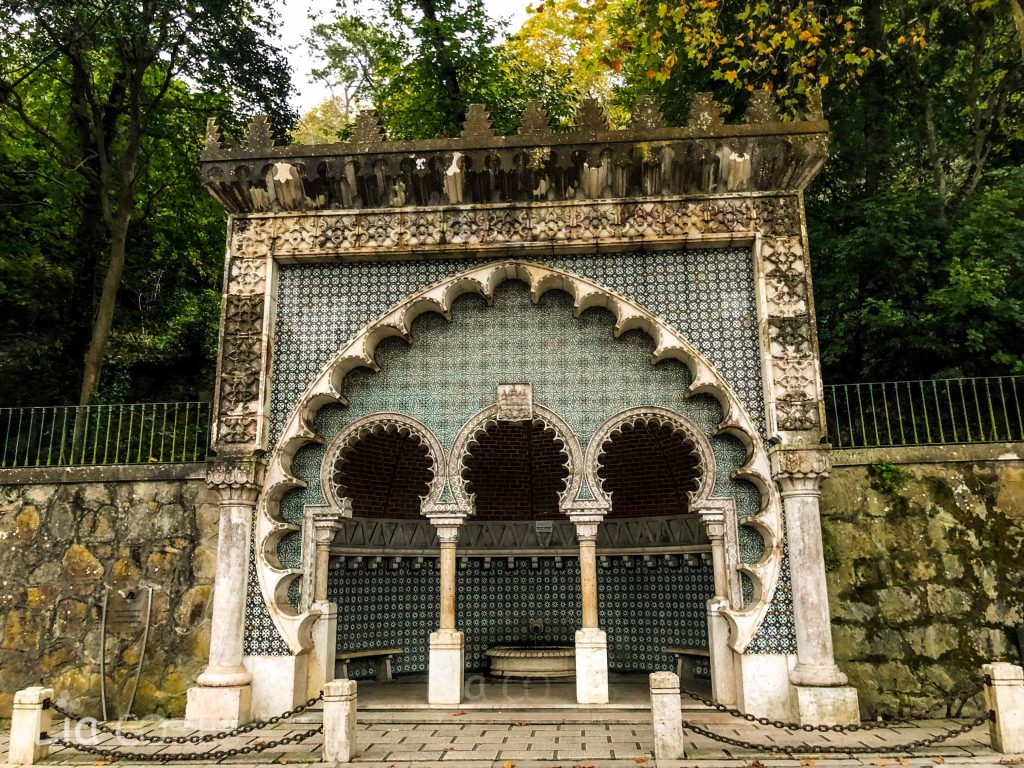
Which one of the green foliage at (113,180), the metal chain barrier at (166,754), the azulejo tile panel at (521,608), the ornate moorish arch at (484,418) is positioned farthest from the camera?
the green foliage at (113,180)

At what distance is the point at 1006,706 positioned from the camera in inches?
236

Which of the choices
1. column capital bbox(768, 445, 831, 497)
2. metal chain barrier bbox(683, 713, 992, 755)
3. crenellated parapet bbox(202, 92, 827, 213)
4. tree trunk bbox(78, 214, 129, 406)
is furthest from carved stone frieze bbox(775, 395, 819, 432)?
tree trunk bbox(78, 214, 129, 406)

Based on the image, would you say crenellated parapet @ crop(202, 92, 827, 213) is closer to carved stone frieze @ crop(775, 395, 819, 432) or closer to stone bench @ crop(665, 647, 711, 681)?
carved stone frieze @ crop(775, 395, 819, 432)

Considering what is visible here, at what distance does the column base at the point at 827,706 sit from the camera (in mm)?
6883

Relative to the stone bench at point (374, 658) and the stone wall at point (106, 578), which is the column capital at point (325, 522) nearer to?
the stone wall at point (106, 578)

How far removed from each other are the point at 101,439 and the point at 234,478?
3.37 metres

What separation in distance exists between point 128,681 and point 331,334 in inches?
176

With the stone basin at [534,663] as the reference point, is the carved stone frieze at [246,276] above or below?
above

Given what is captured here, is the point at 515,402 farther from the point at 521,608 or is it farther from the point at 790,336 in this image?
the point at 521,608

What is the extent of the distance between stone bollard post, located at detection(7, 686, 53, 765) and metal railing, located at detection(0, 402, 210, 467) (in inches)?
123

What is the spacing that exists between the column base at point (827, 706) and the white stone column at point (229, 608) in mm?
5505

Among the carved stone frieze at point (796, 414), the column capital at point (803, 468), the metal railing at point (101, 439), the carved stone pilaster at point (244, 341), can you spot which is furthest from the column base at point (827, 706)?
the metal railing at point (101, 439)

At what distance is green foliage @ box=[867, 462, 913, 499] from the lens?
8.27 meters

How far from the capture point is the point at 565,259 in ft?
27.7
